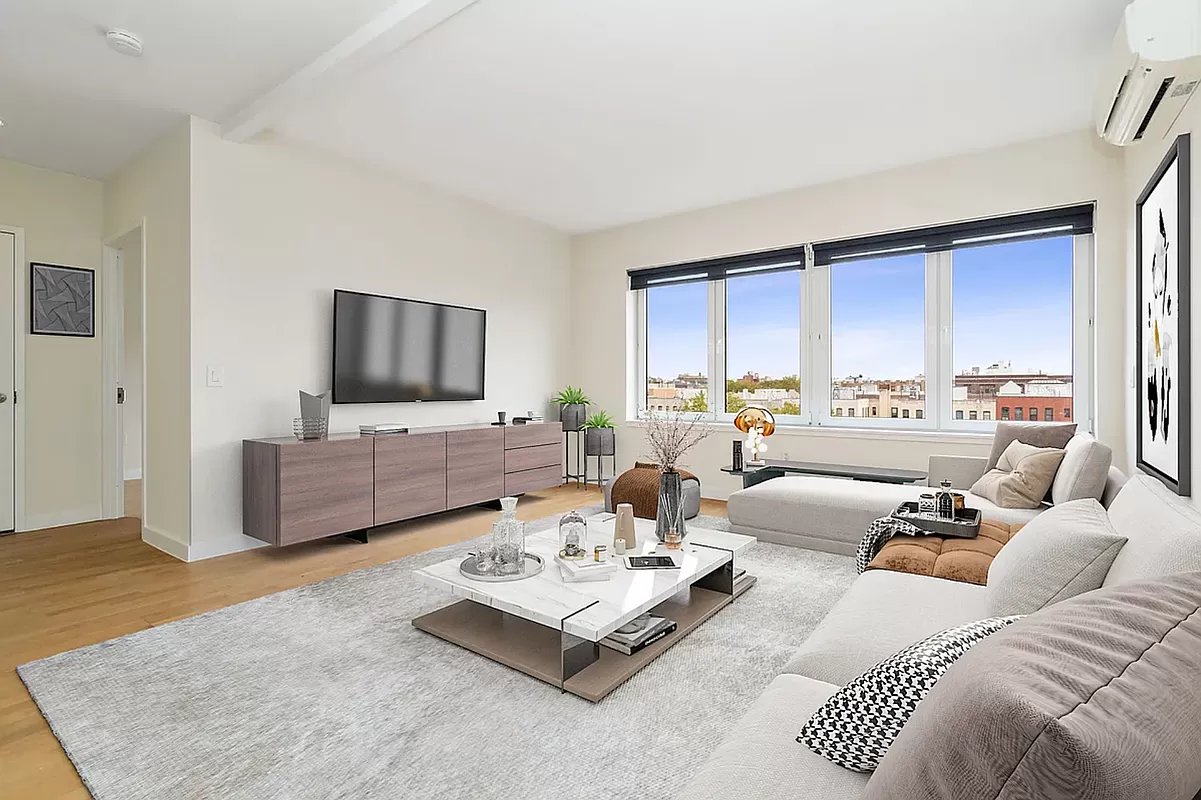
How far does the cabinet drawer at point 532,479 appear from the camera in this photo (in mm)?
5148

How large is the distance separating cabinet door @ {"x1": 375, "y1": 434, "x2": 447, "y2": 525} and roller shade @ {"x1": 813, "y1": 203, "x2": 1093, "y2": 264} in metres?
3.40

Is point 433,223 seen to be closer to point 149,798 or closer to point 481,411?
point 481,411

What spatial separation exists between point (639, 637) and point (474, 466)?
9.02ft

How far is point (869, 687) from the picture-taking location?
1.06 meters

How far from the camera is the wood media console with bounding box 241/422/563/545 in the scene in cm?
363

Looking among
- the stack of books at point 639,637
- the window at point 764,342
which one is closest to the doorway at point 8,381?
the stack of books at point 639,637

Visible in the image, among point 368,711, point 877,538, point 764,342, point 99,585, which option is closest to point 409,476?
point 99,585

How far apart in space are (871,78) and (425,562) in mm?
3556

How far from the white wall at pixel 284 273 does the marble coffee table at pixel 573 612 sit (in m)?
2.06

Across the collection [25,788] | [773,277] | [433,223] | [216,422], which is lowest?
[25,788]

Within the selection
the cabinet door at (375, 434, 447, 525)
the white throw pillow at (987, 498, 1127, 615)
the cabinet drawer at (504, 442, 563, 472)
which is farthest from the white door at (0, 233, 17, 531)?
the white throw pillow at (987, 498, 1127, 615)

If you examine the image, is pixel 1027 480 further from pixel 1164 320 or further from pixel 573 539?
pixel 573 539

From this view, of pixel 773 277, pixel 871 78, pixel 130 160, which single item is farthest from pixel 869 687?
pixel 130 160

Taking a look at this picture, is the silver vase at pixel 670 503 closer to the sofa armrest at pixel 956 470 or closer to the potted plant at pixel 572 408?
the sofa armrest at pixel 956 470
